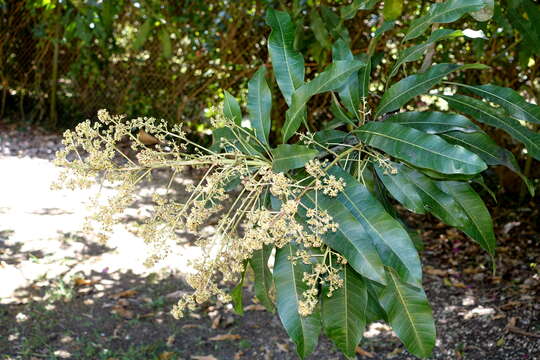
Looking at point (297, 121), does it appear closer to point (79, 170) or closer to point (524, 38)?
point (79, 170)

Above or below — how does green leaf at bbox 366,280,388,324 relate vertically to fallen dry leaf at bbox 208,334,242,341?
above

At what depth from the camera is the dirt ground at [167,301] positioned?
→ 9.92 ft

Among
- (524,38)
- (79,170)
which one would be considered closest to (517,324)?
(524,38)

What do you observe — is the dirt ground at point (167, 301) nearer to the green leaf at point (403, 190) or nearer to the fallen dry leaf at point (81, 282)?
the fallen dry leaf at point (81, 282)

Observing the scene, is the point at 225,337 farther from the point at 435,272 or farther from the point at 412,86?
the point at 412,86

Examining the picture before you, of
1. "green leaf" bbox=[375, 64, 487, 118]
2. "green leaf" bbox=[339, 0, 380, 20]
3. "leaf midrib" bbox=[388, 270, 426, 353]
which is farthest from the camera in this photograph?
"green leaf" bbox=[339, 0, 380, 20]

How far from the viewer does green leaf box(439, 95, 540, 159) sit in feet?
4.98

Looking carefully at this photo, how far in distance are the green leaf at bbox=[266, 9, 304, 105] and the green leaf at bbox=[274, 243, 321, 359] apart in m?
0.44

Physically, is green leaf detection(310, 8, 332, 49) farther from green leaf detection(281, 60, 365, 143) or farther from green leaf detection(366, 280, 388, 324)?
green leaf detection(366, 280, 388, 324)

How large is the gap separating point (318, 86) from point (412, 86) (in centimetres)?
28

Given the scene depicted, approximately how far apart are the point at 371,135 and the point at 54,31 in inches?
221

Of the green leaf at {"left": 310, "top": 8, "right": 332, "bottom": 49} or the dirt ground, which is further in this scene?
the dirt ground

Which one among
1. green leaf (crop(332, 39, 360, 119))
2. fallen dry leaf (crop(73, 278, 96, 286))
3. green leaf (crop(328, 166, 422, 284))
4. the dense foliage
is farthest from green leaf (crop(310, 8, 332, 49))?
fallen dry leaf (crop(73, 278, 96, 286))

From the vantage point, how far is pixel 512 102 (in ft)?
5.20
